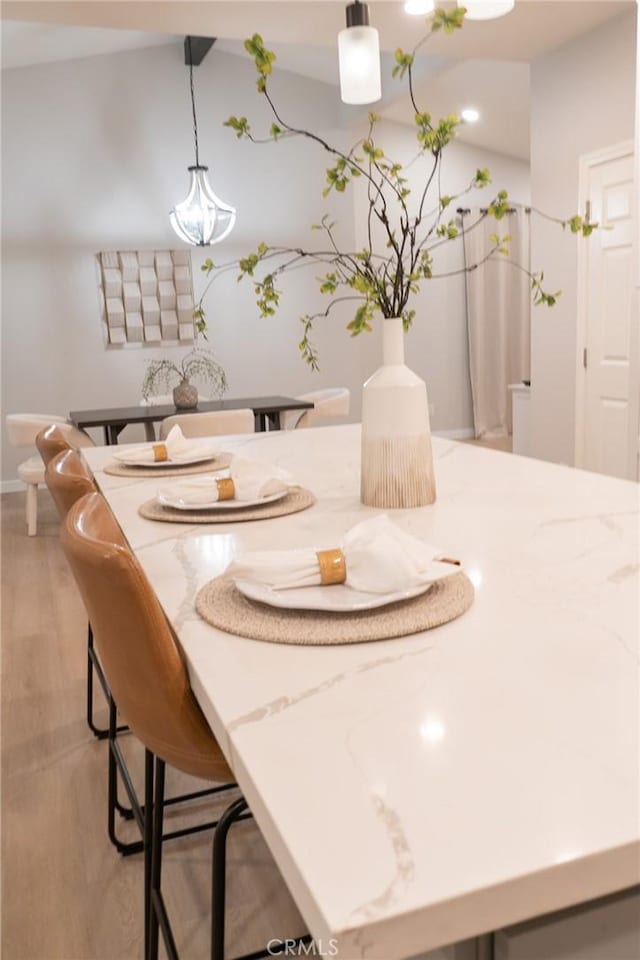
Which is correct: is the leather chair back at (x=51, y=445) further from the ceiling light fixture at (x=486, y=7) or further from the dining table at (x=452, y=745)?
the ceiling light fixture at (x=486, y=7)

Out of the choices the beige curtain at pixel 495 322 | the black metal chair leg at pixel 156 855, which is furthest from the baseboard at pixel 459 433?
the black metal chair leg at pixel 156 855

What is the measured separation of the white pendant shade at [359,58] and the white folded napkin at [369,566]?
1.78 m

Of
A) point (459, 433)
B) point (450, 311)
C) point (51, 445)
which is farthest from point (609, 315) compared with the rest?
point (459, 433)

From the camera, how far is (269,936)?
5.31ft

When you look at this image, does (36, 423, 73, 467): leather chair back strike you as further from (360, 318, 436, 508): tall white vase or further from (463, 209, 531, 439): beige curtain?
(463, 209, 531, 439): beige curtain

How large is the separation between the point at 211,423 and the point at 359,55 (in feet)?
7.46

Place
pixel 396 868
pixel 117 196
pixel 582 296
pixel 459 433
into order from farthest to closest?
pixel 459 433
pixel 117 196
pixel 582 296
pixel 396 868

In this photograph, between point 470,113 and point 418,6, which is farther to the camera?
point 470,113

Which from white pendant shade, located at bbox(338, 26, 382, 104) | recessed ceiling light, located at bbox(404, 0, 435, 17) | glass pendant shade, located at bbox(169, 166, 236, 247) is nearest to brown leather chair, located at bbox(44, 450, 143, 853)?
white pendant shade, located at bbox(338, 26, 382, 104)

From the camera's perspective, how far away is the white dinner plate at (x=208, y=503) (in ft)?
4.96

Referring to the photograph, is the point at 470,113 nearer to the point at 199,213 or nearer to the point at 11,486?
the point at 199,213

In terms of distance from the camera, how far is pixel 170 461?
2.11 metres

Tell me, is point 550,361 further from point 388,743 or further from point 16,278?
point 388,743

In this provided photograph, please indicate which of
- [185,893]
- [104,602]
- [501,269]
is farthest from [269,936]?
[501,269]
